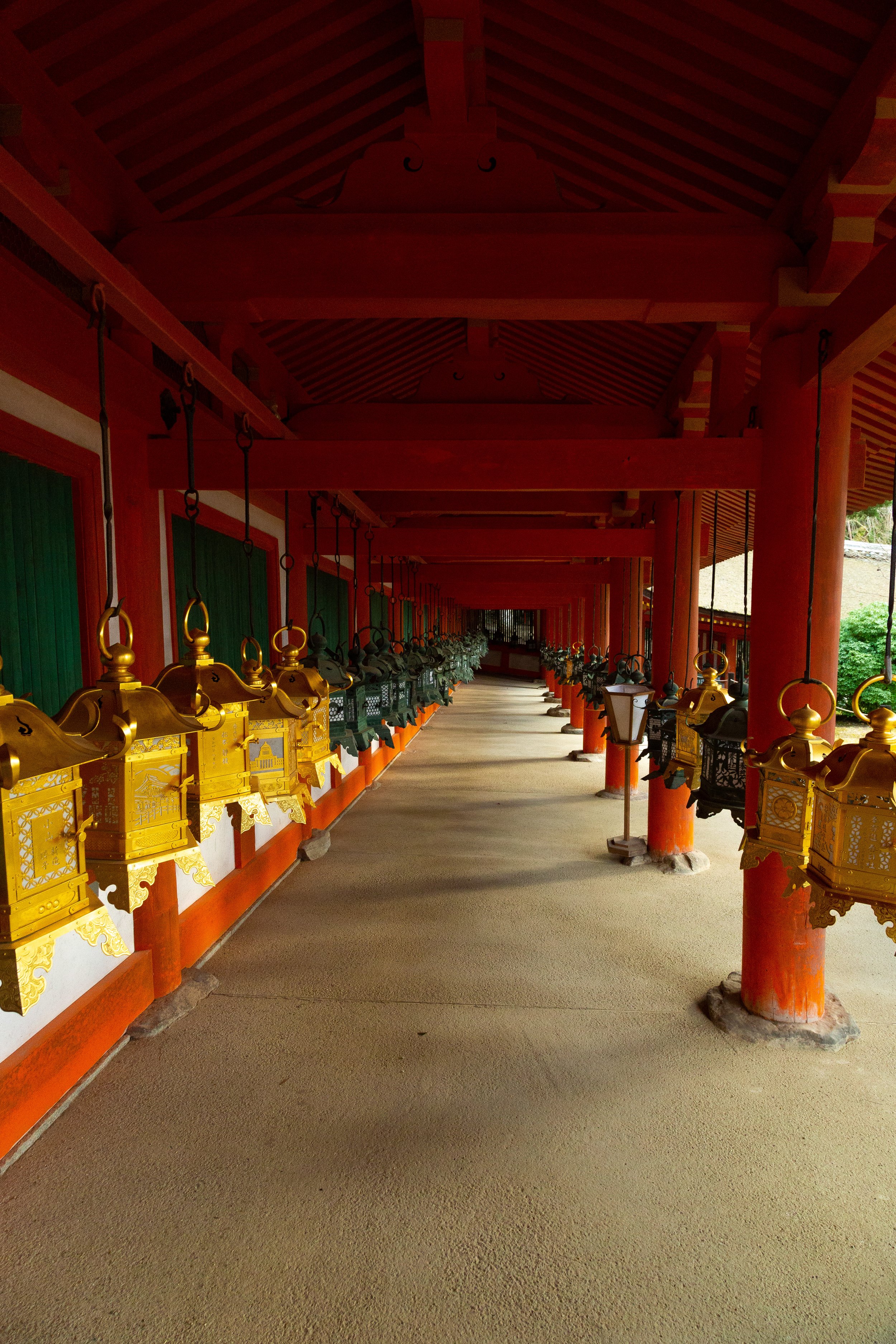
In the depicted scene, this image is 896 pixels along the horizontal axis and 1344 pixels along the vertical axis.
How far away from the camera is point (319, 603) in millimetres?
8742

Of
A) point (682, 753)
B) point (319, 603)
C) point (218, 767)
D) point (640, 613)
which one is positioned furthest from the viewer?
point (640, 613)

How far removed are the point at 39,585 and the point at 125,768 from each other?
200 cm

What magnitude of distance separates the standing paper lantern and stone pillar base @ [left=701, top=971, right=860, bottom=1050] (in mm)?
2629

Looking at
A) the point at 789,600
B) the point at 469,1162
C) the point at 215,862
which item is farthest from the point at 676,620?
the point at 469,1162

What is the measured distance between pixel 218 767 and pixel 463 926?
432 centimetres

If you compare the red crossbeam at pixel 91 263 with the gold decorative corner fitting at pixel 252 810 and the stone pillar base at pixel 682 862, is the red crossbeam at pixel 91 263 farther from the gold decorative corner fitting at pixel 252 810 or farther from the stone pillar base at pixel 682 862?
the stone pillar base at pixel 682 862

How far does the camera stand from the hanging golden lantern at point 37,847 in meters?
1.47

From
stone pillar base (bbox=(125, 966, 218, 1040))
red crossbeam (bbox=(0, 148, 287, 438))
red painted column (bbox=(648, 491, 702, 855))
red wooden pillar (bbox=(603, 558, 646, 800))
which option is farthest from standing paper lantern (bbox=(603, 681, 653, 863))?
red crossbeam (bbox=(0, 148, 287, 438))

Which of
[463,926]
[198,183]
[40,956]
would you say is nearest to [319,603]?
[463,926]

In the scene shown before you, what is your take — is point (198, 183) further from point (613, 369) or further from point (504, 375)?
point (613, 369)

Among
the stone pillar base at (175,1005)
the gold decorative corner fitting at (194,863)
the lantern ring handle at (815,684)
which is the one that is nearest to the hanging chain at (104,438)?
the gold decorative corner fitting at (194,863)

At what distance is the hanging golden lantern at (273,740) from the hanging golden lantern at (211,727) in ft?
0.51

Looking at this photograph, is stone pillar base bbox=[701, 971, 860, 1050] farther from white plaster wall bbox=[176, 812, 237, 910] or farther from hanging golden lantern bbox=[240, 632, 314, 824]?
white plaster wall bbox=[176, 812, 237, 910]

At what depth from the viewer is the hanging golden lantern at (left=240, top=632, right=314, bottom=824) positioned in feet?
8.89
